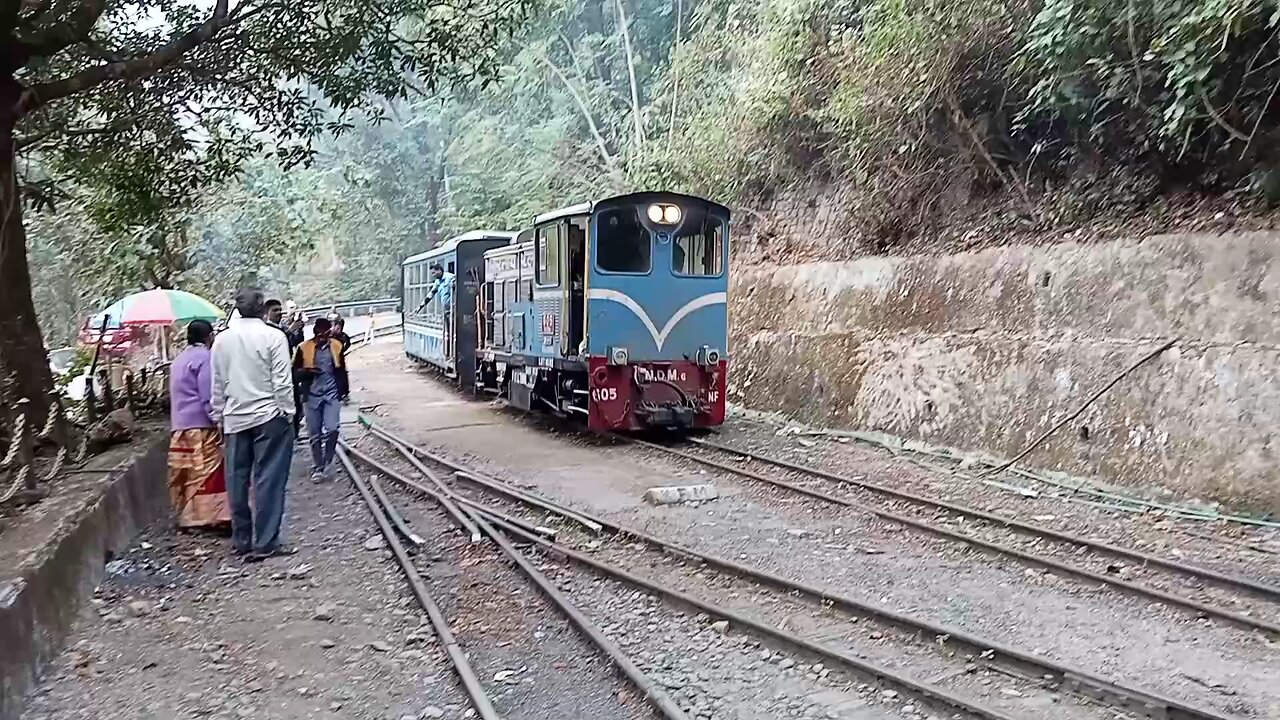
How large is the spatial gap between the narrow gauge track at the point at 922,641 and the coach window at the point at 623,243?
4677 millimetres

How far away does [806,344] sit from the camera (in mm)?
14469

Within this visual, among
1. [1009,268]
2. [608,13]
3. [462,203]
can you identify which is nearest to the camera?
[1009,268]

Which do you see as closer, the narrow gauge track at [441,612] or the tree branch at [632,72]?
the narrow gauge track at [441,612]

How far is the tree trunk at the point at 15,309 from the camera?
706cm

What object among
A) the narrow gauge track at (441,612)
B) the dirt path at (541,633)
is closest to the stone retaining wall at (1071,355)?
the dirt path at (541,633)

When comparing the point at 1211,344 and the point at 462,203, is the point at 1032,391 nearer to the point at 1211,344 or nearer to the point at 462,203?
the point at 1211,344

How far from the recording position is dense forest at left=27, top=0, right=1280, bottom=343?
30.6ft

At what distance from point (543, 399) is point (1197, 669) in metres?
9.73

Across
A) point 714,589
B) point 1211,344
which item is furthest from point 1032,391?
point 714,589

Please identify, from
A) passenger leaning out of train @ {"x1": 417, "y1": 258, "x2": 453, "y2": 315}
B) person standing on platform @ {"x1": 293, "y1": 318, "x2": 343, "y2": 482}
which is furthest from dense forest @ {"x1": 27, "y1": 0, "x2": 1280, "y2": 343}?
passenger leaning out of train @ {"x1": 417, "y1": 258, "x2": 453, "y2": 315}

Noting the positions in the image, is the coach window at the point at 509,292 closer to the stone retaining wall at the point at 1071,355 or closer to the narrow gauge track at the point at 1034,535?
the stone retaining wall at the point at 1071,355

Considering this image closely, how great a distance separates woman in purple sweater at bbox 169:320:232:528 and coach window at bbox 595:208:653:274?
5521 millimetres

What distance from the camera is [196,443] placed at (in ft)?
23.6

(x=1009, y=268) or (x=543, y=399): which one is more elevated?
(x=1009, y=268)
